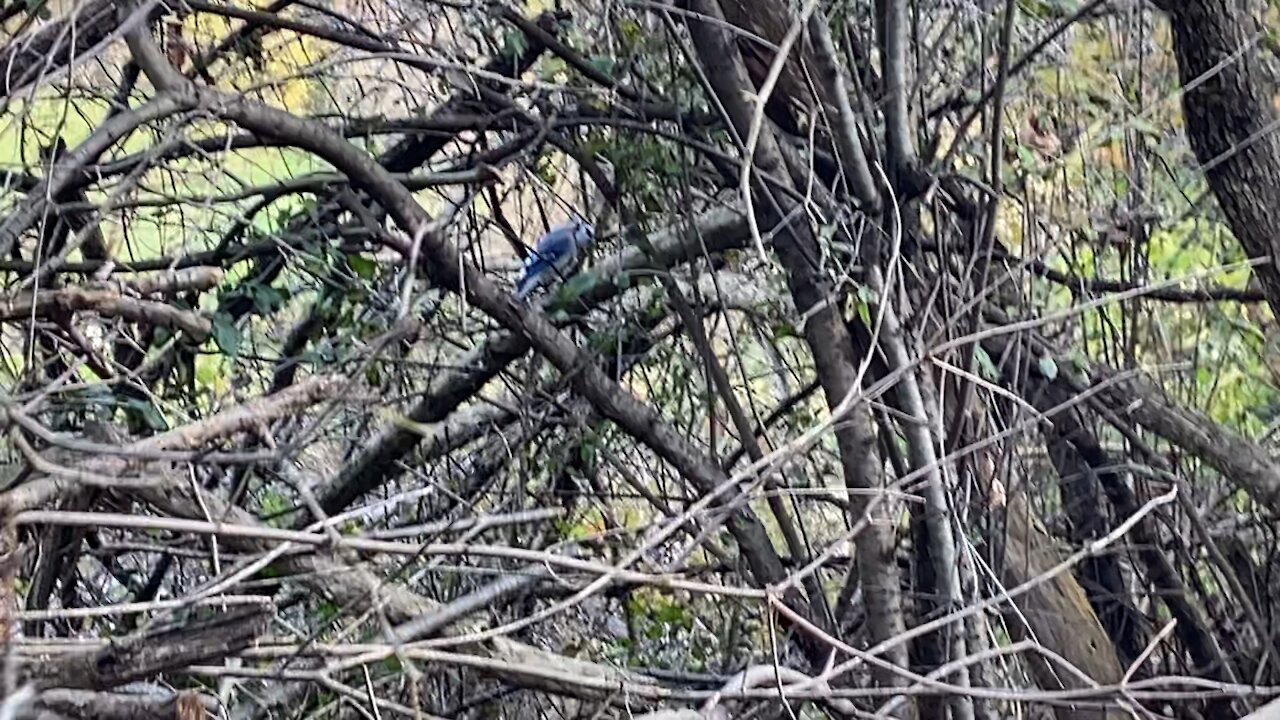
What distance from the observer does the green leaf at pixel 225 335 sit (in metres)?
2.40

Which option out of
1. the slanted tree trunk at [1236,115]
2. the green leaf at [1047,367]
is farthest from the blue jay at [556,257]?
the slanted tree trunk at [1236,115]

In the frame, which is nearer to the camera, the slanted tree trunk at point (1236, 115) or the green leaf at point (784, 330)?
the green leaf at point (784, 330)

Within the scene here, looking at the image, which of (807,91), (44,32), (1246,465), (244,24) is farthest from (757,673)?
(244,24)

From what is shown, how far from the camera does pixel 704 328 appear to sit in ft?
9.11

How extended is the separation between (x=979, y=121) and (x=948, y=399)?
1.97 ft

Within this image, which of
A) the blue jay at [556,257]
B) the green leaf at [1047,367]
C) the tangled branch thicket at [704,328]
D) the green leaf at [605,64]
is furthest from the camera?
the blue jay at [556,257]

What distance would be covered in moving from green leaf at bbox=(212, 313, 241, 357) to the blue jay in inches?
A: 25.0

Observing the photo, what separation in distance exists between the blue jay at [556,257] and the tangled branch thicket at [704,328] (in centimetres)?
5

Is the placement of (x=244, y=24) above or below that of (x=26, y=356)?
above

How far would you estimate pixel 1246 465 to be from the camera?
271 centimetres

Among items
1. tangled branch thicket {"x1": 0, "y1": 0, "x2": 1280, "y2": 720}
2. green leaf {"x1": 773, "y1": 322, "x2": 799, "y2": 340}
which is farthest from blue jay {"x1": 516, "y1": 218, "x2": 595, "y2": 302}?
green leaf {"x1": 773, "y1": 322, "x2": 799, "y2": 340}

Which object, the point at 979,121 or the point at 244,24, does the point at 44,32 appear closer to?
the point at 244,24

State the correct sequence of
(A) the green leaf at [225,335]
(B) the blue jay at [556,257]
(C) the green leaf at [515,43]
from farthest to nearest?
(B) the blue jay at [556,257]
(C) the green leaf at [515,43]
(A) the green leaf at [225,335]

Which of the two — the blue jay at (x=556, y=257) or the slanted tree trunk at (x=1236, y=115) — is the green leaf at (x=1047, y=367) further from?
the blue jay at (x=556, y=257)
